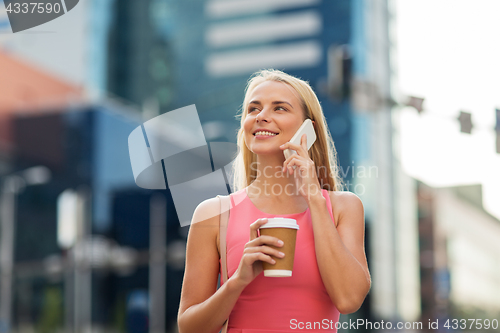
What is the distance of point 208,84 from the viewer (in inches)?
2164

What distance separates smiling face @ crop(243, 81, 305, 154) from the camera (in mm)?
2412

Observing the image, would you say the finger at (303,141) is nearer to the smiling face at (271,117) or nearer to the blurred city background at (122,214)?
the smiling face at (271,117)

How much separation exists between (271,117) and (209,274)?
0.69 m

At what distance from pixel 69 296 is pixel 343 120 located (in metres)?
18.6

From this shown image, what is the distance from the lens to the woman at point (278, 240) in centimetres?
214

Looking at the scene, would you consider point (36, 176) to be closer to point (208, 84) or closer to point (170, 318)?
point (170, 318)

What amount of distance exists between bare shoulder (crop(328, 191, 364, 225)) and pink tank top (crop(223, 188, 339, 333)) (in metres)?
0.18

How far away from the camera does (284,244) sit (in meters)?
2.02

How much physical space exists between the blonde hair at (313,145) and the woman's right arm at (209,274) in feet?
1.06

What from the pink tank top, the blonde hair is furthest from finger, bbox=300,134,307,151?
the pink tank top

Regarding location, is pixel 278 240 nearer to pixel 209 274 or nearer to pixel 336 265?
pixel 336 265

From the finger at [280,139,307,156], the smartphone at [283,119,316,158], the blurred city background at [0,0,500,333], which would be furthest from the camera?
the blurred city background at [0,0,500,333]

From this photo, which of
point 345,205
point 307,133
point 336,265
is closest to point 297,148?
point 307,133

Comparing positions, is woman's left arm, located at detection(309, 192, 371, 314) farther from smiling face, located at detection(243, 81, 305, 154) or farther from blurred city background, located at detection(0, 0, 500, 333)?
blurred city background, located at detection(0, 0, 500, 333)
